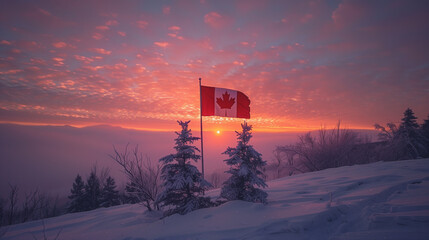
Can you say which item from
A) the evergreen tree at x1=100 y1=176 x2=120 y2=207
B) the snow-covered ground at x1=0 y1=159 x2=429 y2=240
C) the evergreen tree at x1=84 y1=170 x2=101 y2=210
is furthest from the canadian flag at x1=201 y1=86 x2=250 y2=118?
the evergreen tree at x1=100 y1=176 x2=120 y2=207

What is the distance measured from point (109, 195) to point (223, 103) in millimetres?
27391

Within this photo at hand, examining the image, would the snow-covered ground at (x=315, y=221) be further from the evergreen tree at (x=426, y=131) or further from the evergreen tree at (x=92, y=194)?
the evergreen tree at (x=426, y=131)

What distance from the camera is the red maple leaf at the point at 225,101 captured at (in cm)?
1005

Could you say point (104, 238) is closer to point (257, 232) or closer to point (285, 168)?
point (257, 232)

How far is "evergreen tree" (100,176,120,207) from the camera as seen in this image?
26.7m

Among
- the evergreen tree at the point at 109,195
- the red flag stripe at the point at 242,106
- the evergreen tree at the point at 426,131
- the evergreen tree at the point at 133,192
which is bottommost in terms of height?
the evergreen tree at the point at 109,195

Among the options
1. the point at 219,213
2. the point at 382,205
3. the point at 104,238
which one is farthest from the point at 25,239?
the point at 382,205

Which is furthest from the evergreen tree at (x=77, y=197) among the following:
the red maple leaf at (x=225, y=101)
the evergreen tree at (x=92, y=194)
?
the red maple leaf at (x=225, y=101)

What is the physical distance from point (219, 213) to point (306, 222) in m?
2.87

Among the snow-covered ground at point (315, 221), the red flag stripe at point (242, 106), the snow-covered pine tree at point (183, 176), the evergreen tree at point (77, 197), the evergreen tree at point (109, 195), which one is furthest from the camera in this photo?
the evergreen tree at point (109, 195)

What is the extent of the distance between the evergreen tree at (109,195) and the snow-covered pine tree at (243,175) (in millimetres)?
27138

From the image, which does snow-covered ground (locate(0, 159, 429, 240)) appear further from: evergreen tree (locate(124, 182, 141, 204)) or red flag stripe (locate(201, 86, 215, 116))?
red flag stripe (locate(201, 86, 215, 116))

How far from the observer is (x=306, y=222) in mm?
4523

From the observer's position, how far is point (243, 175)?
7.09 metres
